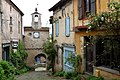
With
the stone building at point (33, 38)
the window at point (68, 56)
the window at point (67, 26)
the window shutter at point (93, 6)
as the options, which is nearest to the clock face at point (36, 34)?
the stone building at point (33, 38)

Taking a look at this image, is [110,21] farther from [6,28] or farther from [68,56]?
[6,28]

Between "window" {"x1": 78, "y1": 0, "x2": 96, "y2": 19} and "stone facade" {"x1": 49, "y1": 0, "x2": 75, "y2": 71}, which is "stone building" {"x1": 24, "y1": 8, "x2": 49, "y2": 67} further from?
"window" {"x1": 78, "y1": 0, "x2": 96, "y2": 19}

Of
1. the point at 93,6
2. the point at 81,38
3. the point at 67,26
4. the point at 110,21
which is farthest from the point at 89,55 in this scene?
the point at 110,21

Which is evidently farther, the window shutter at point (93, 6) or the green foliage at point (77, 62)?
the green foliage at point (77, 62)

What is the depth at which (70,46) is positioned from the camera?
21031mm

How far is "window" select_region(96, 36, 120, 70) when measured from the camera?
33.8 ft

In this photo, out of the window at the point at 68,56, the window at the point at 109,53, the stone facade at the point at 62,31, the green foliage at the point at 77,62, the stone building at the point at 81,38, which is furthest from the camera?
the stone facade at the point at 62,31

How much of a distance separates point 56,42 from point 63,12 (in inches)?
166

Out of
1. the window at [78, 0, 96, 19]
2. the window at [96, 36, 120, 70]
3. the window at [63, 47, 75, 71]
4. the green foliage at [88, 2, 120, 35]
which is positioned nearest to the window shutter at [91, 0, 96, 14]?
the window at [78, 0, 96, 19]

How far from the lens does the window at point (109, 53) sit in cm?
1030

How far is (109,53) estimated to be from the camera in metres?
13.2

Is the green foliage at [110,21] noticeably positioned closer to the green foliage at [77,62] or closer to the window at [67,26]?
the green foliage at [77,62]

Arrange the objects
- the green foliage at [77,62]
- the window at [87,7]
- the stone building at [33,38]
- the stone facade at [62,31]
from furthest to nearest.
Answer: the stone building at [33,38] → the stone facade at [62,31] → the green foliage at [77,62] → the window at [87,7]

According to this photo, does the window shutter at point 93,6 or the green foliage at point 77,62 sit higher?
the window shutter at point 93,6
